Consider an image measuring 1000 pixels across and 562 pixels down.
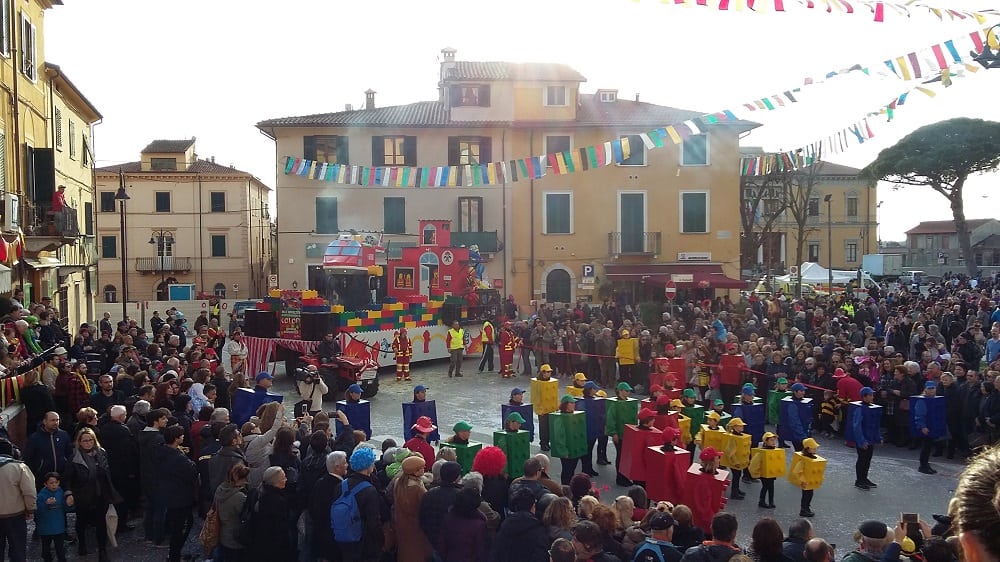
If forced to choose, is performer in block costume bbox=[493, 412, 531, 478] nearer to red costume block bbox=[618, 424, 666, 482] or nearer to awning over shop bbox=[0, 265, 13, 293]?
red costume block bbox=[618, 424, 666, 482]

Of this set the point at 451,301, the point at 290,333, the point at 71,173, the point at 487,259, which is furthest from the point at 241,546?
the point at 487,259

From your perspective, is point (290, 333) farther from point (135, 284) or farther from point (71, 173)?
point (135, 284)

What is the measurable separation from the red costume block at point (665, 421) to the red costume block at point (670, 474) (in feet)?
5.21

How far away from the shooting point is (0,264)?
15195 mm

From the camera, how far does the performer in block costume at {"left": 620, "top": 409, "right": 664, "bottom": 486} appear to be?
10180mm

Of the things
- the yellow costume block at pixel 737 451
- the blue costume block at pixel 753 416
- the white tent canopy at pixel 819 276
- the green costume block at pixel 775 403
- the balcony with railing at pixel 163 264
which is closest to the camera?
the yellow costume block at pixel 737 451

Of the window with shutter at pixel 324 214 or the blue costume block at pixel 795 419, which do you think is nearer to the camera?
the blue costume block at pixel 795 419

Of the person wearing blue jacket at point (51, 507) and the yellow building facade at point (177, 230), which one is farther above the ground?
the yellow building facade at point (177, 230)

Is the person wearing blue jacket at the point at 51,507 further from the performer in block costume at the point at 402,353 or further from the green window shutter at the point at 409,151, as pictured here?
the green window shutter at the point at 409,151

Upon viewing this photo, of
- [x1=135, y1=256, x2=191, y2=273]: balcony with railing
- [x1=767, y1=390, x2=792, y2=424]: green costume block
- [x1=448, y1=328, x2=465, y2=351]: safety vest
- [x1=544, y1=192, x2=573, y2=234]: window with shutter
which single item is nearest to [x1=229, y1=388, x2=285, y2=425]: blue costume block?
[x1=767, y1=390, x2=792, y2=424]: green costume block

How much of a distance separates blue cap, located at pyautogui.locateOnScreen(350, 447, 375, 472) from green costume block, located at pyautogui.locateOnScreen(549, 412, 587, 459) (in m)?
4.22

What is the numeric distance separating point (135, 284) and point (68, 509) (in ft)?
150

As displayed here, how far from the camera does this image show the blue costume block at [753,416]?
11883 mm

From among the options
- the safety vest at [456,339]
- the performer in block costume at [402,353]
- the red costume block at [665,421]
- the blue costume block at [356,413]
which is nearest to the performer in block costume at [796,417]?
the red costume block at [665,421]
